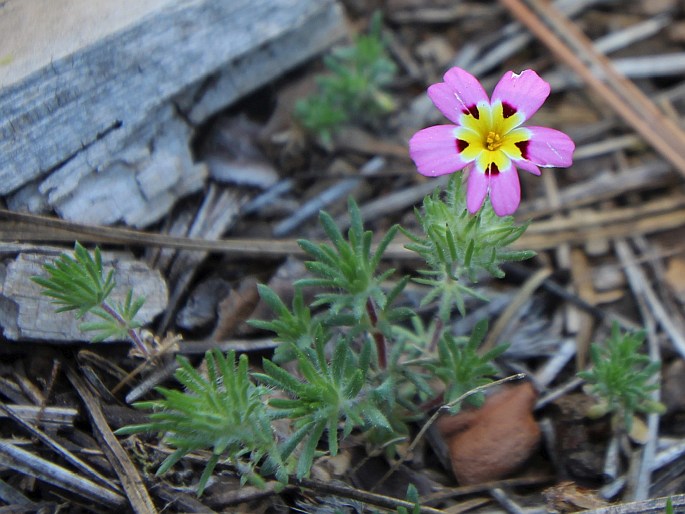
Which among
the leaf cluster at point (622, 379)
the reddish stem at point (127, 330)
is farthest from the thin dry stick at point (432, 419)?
the reddish stem at point (127, 330)

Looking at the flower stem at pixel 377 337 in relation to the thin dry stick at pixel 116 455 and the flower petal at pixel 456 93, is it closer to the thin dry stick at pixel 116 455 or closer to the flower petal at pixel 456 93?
the flower petal at pixel 456 93

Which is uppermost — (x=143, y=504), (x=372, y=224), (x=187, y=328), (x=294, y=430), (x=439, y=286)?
(x=372, y=224)

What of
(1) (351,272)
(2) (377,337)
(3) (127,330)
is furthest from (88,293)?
(2) (377,337)

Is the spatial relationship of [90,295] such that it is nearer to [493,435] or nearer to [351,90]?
[493,435]

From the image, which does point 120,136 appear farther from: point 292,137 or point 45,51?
point 292,137

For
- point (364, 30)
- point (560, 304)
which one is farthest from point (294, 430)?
point (364, 30)
